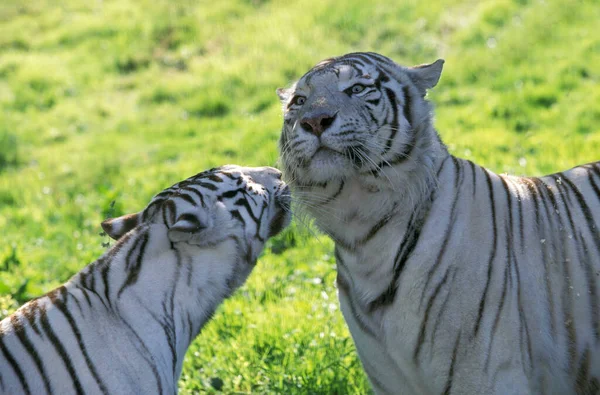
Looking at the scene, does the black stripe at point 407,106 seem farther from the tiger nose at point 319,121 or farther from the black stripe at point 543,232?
the black stripe at point 543,232

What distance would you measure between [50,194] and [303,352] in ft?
14.7

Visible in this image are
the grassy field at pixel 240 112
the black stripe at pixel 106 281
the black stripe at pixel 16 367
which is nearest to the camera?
the black stripe at pixel 16 367

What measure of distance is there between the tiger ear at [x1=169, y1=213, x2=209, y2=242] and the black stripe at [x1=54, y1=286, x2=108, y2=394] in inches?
19.4

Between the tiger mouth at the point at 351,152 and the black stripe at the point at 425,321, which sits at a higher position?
the tiger mouth at the point at 351,152

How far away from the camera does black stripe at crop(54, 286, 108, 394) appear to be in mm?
3146

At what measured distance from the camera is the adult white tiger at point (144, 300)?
3172 mm

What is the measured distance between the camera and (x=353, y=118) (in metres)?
3.39

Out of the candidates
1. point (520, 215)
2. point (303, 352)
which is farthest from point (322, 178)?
point (303, 352)

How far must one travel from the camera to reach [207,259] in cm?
341

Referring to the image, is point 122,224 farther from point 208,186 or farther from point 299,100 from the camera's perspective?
point 299,100

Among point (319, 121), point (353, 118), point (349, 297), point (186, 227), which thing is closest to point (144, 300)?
point (186, 227)

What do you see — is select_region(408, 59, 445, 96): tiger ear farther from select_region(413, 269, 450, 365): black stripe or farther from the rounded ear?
the rounded ear

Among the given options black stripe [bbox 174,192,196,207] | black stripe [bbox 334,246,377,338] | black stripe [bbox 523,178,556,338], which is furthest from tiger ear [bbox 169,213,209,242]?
black stripe [bbox 523,178,556,338]

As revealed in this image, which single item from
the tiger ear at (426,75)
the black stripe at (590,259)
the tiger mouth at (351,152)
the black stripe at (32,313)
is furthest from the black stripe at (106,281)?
the black stripe at (590,259)
